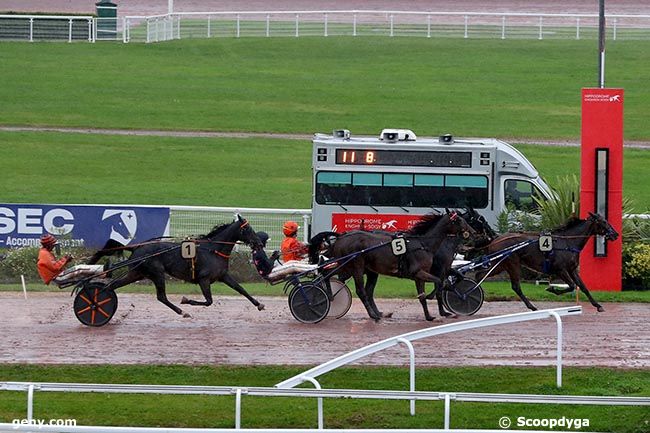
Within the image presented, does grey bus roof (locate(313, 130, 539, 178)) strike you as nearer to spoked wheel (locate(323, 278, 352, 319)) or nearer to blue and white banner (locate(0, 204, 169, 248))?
blue and white banner (locate(0, 204, 169, 248))

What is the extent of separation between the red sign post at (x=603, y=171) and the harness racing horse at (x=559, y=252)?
5.24ft

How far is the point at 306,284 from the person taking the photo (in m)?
17.3

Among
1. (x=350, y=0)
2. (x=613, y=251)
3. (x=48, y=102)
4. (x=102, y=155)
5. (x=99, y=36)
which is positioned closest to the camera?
(x=613, y=251)

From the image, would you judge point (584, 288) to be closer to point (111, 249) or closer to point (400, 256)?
point (400, 256)

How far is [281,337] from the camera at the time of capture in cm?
1680

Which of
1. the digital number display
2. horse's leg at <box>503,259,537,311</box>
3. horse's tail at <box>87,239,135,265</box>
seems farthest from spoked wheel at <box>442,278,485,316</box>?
the digital number display

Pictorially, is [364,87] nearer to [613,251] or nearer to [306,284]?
[613,251]

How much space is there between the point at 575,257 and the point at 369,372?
4.60 m

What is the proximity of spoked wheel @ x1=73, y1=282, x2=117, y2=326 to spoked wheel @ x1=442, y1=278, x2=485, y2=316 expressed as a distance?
13.6 feet

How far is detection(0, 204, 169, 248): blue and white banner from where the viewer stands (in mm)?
21594

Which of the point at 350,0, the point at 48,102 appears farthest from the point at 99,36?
the point at 350,0

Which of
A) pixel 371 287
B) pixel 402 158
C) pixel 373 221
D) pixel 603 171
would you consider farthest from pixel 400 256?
pixel 402 158

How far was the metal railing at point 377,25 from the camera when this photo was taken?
44750mm

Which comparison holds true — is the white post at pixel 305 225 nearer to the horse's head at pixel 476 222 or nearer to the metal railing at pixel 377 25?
the horse's head at pixel 476 222
